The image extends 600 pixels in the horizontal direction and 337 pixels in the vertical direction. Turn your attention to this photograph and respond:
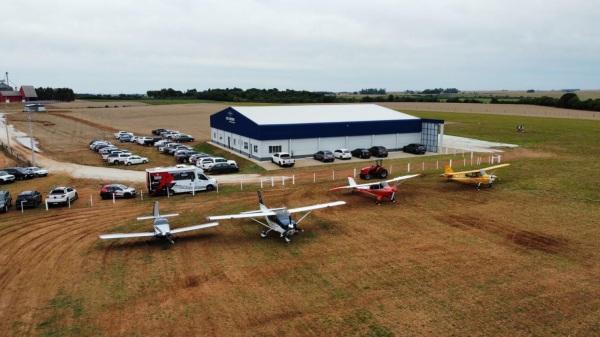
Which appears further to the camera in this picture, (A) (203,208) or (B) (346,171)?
(B) (346,171)

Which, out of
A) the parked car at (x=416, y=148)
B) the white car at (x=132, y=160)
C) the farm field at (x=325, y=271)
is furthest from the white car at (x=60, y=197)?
the parked car at (x=416, y=148)

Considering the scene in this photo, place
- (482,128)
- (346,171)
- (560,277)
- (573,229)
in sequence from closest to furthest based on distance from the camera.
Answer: (560,277), (573,229), (346,171), (482,128)

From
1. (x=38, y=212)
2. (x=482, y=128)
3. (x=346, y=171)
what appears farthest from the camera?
(x=482, y=128)

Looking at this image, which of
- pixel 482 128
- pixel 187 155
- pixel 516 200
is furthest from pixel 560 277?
pixel 482 128

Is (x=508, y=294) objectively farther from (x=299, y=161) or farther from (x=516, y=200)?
(x=299, y=161)

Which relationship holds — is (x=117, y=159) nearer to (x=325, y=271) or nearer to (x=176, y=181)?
(x=176, y=181)

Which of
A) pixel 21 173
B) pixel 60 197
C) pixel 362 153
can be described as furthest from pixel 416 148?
pixel 21 173
